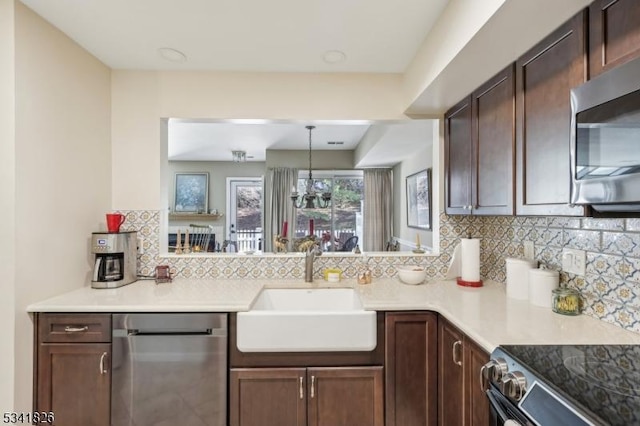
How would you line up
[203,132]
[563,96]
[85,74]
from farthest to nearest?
[203,132] → [85,74] → [563,96]

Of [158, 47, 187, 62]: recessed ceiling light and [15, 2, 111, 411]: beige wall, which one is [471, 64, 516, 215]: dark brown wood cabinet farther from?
[15, 2, 111, 411]: beige wall

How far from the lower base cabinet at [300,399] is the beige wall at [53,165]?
1083mm

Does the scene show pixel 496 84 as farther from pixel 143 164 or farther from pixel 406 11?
pixel 143 164

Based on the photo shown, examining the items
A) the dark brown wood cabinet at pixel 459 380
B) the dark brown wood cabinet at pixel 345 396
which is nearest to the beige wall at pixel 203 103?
the dark brown wood cabinet at pixel 459 380

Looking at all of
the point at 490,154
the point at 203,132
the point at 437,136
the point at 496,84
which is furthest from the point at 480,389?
the point at 203,132

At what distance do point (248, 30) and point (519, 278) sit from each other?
6.62 ft

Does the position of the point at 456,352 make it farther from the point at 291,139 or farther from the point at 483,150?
the point at 291,139

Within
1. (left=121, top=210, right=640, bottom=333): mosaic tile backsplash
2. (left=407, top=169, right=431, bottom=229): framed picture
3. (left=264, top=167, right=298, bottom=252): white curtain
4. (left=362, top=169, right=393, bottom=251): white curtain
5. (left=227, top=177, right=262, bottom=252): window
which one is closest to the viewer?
(left=121, top=210, right=640, bottom=333): mosaic tile backsplash

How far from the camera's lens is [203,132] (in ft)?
14.1

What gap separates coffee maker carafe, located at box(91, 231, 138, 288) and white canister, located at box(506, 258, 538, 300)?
2.34m

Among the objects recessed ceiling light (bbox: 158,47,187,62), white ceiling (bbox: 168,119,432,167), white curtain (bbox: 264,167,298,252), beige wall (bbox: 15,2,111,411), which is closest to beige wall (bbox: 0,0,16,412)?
beige wall (bbox: 15,2,111,411)

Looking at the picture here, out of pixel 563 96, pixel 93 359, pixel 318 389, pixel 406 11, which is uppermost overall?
pixel 406 11

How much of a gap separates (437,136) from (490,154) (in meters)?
0.68

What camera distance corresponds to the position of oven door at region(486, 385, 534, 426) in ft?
3.08
